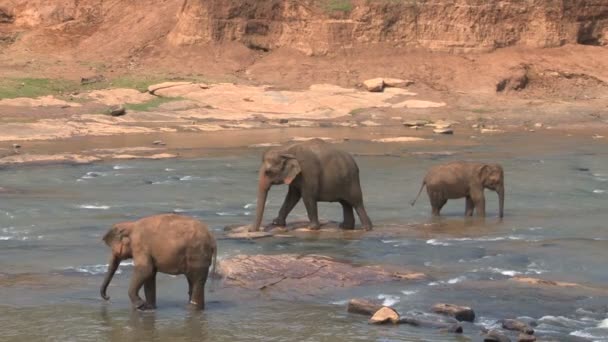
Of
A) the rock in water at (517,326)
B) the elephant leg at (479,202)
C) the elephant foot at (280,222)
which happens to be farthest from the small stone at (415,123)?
the rock in water at (517,326)

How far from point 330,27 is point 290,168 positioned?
2743 centimetres

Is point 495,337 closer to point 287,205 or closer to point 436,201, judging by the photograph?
point 287,205

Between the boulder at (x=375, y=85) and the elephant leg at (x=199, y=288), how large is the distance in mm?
27862

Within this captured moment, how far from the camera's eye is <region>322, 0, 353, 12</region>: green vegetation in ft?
144

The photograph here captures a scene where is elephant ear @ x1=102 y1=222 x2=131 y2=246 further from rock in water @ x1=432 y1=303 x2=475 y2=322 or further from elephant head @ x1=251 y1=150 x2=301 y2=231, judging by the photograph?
elephant head @ x1=251 y1=150 x2=301 y2=231

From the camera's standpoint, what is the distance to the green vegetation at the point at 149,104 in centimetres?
3531

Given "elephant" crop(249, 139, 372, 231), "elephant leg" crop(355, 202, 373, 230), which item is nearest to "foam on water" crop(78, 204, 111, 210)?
"elephant" crop(249, 139, 372, 231)

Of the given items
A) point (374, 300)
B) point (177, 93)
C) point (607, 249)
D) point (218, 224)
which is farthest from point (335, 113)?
point (374, 300)

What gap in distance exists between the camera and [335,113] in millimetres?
36750

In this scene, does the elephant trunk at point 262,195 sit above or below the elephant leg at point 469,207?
above

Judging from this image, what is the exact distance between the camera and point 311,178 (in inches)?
666

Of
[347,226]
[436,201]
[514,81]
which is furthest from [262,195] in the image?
[514,81]

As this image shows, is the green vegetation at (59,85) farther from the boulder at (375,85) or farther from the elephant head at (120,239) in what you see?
the elephant head at (120,239)

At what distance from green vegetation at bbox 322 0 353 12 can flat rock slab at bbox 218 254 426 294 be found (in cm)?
3082
